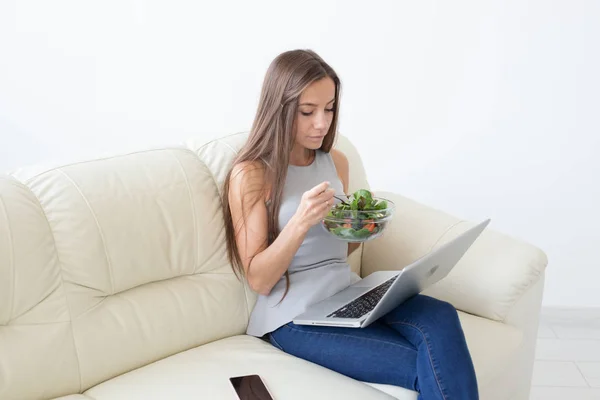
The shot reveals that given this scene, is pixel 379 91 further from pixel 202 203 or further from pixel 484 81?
pixel 202 203

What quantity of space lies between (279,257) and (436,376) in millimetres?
494

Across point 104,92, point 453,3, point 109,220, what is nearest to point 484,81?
point 453,3

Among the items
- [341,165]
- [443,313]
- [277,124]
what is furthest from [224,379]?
[341,165]

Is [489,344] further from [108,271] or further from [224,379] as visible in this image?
[108,271]

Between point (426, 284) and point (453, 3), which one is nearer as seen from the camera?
point (426, 284)

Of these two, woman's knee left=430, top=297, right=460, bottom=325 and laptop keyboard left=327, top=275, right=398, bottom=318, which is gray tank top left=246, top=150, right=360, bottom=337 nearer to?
laptop keyboard left=327, top=275, right=398, bottom=318

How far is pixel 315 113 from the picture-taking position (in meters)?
2.10

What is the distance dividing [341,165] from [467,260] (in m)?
0.48

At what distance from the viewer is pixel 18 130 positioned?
2.89m

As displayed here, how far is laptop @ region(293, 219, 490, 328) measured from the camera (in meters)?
1.83

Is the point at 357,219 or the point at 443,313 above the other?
the point at 357,219

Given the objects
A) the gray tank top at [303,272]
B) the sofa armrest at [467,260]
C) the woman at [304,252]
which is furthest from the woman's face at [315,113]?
the sofa armrest at [467,260]

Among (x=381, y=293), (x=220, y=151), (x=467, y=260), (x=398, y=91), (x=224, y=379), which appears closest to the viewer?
(x=224, y=379)

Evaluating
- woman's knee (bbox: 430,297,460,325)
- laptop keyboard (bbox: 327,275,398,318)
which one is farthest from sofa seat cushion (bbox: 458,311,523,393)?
laptop keyboard (bbox: 327,275,398,318)
